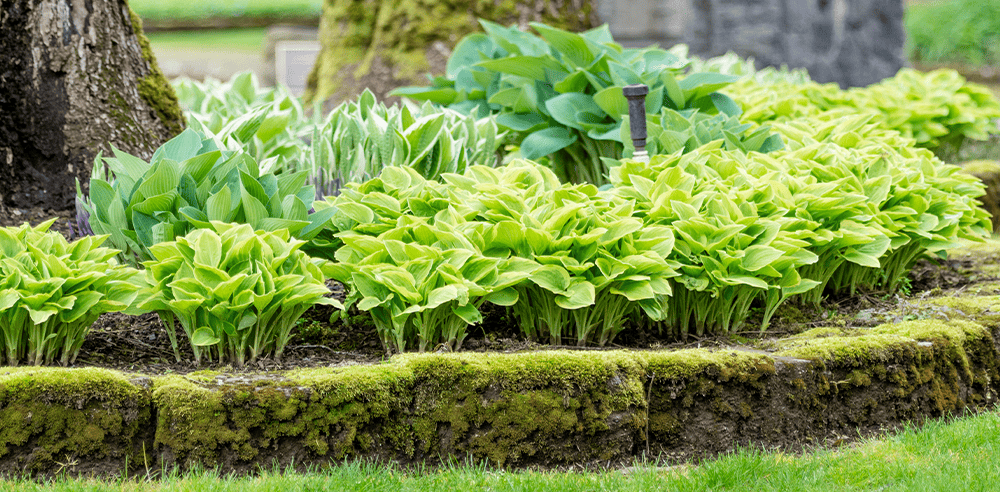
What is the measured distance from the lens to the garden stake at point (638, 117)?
402 centimetres

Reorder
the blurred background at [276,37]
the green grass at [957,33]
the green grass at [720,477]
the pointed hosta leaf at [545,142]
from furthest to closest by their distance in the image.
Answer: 1. the green grass at [957,33]
2. the blurred background at [276,37]
3. the pointed hosta leaf at [545,142]
4. the green grass at [720,477]

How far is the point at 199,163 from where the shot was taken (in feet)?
10.6

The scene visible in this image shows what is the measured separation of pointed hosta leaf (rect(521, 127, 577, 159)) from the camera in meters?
4.61

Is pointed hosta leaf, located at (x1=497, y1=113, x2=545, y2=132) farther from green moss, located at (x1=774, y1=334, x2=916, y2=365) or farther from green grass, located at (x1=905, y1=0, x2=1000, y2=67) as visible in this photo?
green grass, located at (x1=905, y1=0, x2=1000, y2=67)

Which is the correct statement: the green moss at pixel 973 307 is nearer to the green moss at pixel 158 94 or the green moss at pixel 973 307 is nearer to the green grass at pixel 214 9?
the green moss at pixel 158 94

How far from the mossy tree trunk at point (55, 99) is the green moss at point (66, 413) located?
1.84m

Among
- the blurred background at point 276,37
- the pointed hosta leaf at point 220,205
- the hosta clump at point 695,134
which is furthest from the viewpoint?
the blurred background at point 276,37

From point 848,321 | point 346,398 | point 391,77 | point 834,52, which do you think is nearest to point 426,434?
point 346,398

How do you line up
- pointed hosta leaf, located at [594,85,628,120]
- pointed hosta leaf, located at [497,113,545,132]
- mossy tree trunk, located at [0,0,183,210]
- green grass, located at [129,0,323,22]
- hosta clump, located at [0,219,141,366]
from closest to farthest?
hosta clump, located at [0,219,141,366], mossy tree trunk, located at [0,0,183,210], pointed hosta leaf, located at [594,85,628,120], pointed hosta leaf, located at [497,113,545,132], green grass, located at [129,0,323,22]

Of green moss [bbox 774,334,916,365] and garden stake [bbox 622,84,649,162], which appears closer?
green moss [bbox 774,334,916,365]

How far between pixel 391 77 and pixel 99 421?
17.1ft

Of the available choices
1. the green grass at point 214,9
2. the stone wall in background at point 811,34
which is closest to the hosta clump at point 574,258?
the stone wall in background at point 811,34

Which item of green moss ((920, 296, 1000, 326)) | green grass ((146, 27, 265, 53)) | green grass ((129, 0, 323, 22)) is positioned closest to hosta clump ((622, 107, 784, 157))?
green moss ((920, 296, 1000, 326))

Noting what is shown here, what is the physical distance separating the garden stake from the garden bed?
115 cm
